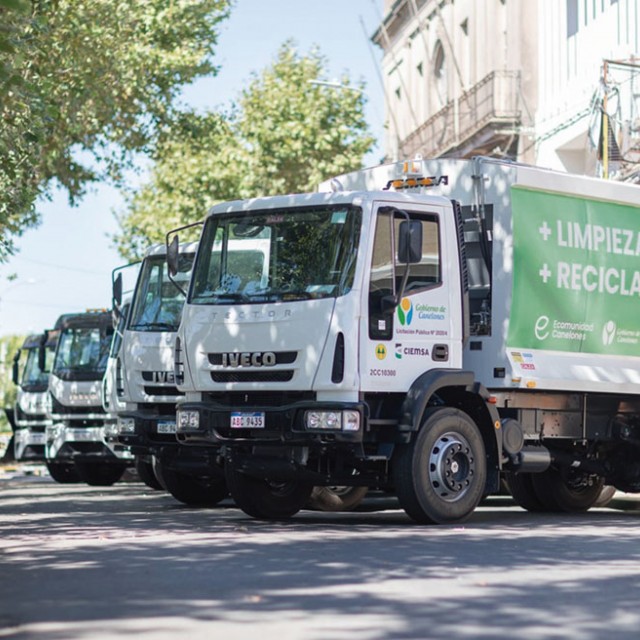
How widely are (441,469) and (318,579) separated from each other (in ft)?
15.5

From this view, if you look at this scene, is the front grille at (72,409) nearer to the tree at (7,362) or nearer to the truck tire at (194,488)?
the truck tire at (194,488)

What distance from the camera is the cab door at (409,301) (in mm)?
14141

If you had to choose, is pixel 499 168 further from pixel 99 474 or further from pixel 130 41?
pixel 130 41

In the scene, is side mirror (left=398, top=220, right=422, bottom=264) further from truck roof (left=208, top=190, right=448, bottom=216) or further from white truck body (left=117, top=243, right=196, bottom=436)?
white truck body (left=117, top=243, right=196, bottom=436)

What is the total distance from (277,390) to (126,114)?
62.4ft

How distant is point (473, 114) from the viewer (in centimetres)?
3862

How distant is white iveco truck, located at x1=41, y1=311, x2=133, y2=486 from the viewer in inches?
1041

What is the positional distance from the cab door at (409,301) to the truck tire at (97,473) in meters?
14.1

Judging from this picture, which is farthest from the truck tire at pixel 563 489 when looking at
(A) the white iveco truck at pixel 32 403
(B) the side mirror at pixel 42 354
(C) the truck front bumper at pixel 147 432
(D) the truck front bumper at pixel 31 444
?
(D) the truck front bumper at pixel 31 444

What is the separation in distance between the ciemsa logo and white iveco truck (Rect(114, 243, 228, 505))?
12.8 feet

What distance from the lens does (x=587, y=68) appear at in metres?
33.2

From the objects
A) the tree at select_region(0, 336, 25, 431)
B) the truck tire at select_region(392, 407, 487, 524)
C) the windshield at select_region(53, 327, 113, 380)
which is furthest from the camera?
the tree at select_region(0, 336, 25, 431)

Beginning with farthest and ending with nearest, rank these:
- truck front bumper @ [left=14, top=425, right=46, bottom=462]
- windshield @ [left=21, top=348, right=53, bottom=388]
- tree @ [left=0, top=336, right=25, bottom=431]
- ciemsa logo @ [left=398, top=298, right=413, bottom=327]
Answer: tree @ [left=0, top=336, right=25, bottom=431]
windshield @ [left=21, top=348, right=53, bottom=388]
truck front bumper @ [left=14, top=425, right=46, bottom=462]
ciemsa logo @ [left=398, top=298, right=413, bottom=327]

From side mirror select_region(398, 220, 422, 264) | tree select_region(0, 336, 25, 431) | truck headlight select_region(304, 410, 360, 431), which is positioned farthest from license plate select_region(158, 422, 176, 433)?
tree select_region(0, 336, 25, 431)
